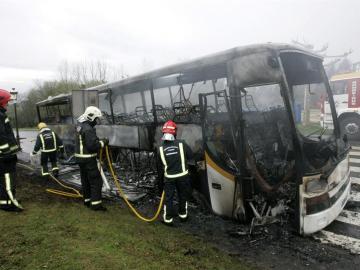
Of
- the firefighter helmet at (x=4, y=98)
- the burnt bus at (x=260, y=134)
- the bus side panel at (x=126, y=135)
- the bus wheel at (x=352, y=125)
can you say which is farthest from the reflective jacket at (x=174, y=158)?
the bus wheel at (x=352, y=125)

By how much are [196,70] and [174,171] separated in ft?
5.74

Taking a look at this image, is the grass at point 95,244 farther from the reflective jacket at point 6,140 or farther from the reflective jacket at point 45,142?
the reflective jacket at point 45,142

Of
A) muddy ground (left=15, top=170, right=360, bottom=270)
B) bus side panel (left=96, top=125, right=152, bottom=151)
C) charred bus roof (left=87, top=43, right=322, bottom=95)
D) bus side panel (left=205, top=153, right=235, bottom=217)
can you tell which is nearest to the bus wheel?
charred bus roof (left=87, top=43, right=322, bottom=95)

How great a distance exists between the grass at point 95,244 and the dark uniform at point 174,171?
1.07 feet

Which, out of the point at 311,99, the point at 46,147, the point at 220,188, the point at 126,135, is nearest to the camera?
the point at 220,188

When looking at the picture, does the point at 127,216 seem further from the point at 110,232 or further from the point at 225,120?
the point at 225,120

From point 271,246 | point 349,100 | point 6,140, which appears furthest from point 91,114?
point 349,100

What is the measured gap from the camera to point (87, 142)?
4.86m

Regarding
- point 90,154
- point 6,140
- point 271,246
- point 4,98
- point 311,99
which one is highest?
point 4,98

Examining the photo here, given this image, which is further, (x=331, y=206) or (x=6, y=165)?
(x=6, y=165)

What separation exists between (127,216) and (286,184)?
261 cm

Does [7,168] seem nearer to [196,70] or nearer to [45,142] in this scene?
[45,142]

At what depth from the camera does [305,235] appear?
3.68 m

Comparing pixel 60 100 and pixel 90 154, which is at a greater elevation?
pixel 60 100
